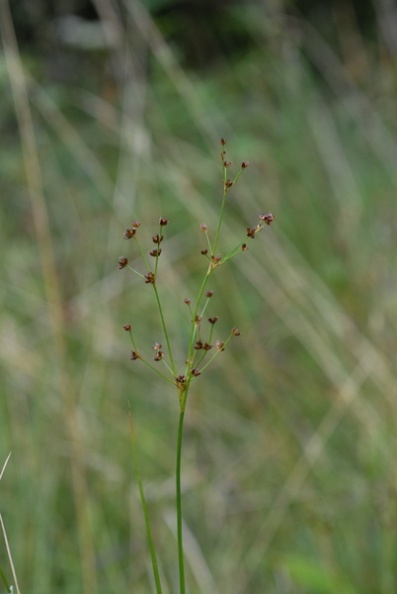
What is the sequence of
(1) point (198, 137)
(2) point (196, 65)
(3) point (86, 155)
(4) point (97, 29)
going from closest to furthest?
(3) point (86, 155), (4) point (97, 29), (1) point (198, 137), (2) point (196, 65)

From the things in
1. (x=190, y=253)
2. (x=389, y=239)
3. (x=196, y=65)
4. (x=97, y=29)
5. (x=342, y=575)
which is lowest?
(x=342, y=575)

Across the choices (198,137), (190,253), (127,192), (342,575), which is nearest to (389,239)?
(190,253)

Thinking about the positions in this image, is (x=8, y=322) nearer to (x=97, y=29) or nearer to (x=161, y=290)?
(x=161, y=290)

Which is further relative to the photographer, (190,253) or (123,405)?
(190,253)

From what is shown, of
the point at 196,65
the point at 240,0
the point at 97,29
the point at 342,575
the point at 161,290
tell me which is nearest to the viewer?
the point at 342,575

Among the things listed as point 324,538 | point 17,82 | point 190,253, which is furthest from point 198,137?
point 324,538

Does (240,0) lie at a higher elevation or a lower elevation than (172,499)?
higher
